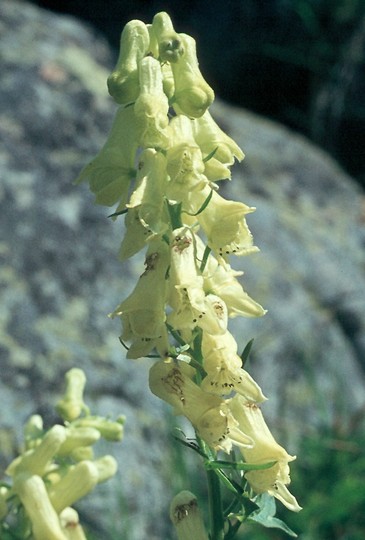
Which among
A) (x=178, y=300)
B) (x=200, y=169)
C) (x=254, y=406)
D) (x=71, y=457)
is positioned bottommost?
(x=71, y=457)

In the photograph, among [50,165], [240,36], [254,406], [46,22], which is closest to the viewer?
[254,406]

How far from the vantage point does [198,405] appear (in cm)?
157

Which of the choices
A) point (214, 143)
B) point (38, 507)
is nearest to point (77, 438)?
point (38, 507)

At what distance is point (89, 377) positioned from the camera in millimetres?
4148

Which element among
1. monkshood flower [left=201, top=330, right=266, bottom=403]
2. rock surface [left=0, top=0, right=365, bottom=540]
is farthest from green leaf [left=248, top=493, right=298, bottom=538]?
rock surface [left=0, top=0, right=365, bottom=540]

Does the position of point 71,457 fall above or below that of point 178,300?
below

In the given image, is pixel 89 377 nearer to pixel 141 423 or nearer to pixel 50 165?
pixel 141 423

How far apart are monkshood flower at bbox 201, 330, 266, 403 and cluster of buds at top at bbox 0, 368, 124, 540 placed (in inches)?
20.7

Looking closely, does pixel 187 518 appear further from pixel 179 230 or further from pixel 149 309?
pixel 179 230

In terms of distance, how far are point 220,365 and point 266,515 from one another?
293 mm

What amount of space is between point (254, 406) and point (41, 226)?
3.06 m

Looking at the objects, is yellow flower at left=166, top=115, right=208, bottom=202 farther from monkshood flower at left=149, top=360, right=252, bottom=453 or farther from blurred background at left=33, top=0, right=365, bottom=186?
blurred background at left=33, top=0, right=365, bottom=186

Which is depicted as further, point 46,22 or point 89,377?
point 46,22

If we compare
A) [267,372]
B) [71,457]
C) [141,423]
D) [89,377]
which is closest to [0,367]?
[89,377]
